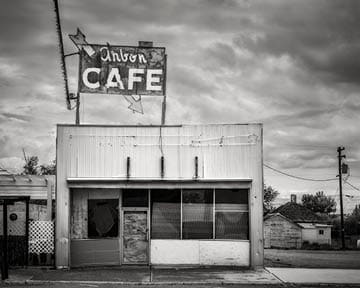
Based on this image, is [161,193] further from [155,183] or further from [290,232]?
[290,232]

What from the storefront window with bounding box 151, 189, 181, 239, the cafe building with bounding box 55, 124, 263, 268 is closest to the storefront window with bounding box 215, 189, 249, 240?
the cafe building with bounding box 55, 124, 263, 268

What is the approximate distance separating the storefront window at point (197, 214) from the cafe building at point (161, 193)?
0.12 feet

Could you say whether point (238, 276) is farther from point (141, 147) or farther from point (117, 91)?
point (117, 91)

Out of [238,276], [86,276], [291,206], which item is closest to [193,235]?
[238,276]

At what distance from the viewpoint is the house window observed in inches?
818

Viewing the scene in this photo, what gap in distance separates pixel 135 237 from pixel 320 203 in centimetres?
11824

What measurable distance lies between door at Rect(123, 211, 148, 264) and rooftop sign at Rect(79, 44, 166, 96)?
4.93m

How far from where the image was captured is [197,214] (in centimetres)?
2088

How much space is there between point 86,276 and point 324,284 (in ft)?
24.2

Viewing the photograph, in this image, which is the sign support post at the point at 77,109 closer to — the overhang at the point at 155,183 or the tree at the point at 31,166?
the overhang at the point at 155,183

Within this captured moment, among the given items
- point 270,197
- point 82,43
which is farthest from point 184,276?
point 270,197

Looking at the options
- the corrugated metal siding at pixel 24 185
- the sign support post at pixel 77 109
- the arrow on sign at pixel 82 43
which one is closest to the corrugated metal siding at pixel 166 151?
the sign support post at pixel 77 109

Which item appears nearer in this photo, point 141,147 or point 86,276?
point 86,276

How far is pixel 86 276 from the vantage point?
1788cm
